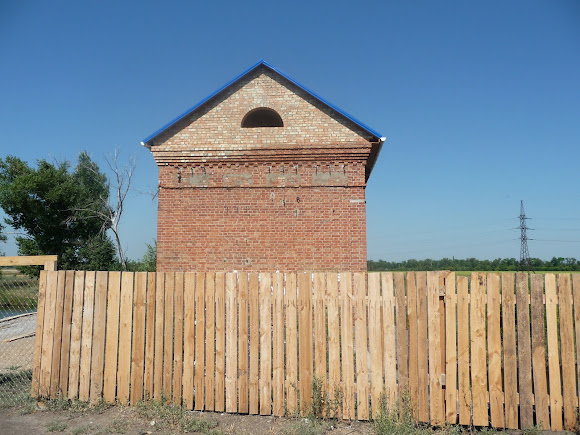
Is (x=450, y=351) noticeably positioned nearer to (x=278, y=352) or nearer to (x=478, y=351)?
(x=478, y=351)

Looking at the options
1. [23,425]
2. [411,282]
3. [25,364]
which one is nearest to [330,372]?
[411,282]

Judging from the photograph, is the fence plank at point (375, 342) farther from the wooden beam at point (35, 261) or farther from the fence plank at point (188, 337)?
the wooden beam at point (35, 261)

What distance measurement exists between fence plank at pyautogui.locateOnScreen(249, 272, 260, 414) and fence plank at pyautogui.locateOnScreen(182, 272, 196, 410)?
2.43ft

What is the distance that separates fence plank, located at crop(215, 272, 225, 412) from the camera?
4652 mm

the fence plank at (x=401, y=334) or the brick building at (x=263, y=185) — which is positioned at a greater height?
the brick building at (x=263, y=185)

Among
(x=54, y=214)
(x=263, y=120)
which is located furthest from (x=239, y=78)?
(x=54, y=214)

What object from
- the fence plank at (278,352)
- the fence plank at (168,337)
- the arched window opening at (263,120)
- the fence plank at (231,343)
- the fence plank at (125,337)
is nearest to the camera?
the fence plank at (278,352)

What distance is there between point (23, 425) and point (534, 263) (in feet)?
214

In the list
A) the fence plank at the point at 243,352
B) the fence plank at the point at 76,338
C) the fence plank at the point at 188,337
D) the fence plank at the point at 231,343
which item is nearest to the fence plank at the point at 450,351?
the fence plank at the point at 243,352

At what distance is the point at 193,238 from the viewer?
1009cm

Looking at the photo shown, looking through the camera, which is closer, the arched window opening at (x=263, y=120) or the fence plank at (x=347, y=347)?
the fence plank at (x=347, y=347)

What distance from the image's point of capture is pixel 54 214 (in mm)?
26109

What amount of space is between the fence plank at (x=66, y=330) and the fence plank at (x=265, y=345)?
102 inches

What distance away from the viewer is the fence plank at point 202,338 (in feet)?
15.3
